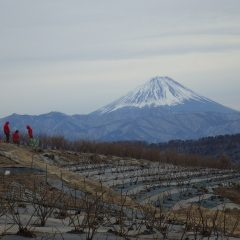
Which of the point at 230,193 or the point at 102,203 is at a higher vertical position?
the point at 102,203

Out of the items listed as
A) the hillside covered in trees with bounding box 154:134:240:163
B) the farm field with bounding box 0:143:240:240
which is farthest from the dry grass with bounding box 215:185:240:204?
the hillside covered in trees with bounding box 154:134:240:163

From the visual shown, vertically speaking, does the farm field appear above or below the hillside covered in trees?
below

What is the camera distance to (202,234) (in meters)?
7.21

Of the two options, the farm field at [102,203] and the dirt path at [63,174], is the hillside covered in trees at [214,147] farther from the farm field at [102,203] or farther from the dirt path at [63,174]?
the dirt path at [63,174]

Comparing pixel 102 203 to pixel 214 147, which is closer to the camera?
pixel 102 203

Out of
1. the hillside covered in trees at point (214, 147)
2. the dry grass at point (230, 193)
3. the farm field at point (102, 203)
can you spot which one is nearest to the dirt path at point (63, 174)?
the farm field at point (102, 203)

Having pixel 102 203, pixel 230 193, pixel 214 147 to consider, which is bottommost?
pixel 230 193

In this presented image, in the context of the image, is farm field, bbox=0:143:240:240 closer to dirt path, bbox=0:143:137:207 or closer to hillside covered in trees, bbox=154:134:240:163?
dirt path, bbox=0:143:137:207

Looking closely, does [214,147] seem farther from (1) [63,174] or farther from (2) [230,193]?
(1) [63,174]

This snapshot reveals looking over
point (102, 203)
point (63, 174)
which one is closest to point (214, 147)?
point (63, 174)

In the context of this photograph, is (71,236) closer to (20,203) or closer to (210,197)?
(20,203)

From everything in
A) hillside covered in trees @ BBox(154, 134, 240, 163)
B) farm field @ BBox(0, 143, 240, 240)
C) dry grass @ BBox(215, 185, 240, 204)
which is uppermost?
hillside covered in trees @ BBox(154, 134, 240, 163)

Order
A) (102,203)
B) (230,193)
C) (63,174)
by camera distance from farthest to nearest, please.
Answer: (230,193) → (63,174) → (102,203)

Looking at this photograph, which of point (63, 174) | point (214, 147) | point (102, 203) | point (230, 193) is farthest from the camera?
point (214, 147)
